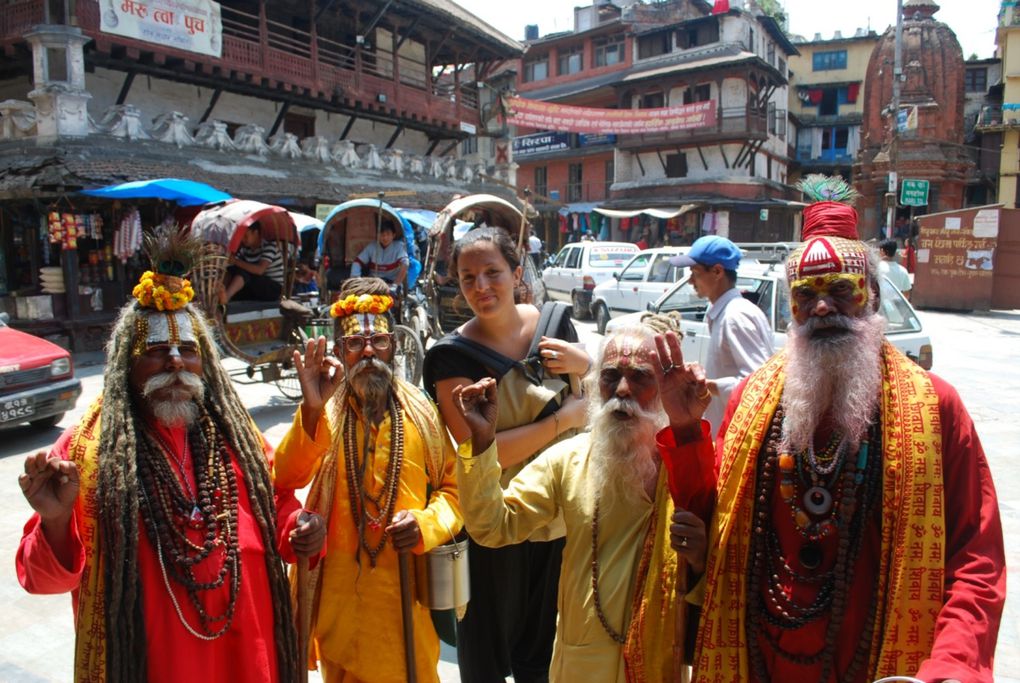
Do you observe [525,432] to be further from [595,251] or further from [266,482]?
[595,251]

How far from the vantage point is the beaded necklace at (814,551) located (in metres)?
1.86

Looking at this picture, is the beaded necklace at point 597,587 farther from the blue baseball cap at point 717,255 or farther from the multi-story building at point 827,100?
the multi-story building at point 827,100

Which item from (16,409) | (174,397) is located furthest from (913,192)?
(174,397)

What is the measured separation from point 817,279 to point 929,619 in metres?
0.89

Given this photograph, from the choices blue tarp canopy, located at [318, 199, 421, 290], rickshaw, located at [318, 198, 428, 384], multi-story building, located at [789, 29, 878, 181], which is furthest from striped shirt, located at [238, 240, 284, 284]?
multi-story building, located at [789, 29, 878, 181]

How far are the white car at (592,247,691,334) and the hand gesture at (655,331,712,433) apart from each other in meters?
11.7

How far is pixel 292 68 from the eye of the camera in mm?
18109

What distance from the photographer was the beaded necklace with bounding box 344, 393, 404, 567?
2682 mm

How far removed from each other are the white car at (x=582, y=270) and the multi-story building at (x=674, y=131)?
1572cm

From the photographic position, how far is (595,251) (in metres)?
17.7

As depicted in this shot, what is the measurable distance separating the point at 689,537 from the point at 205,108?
18578 mm

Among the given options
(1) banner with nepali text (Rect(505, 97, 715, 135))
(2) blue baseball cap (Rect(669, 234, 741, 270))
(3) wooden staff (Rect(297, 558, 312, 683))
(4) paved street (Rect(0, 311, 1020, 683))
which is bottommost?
(4) paved street (Rect(0, 311, 1020, 683))

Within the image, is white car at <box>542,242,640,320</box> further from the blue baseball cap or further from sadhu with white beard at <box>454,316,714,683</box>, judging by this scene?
sadhu with white beard at <box>454,316,714,683</box>

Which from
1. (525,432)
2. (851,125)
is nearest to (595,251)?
(525,432)
